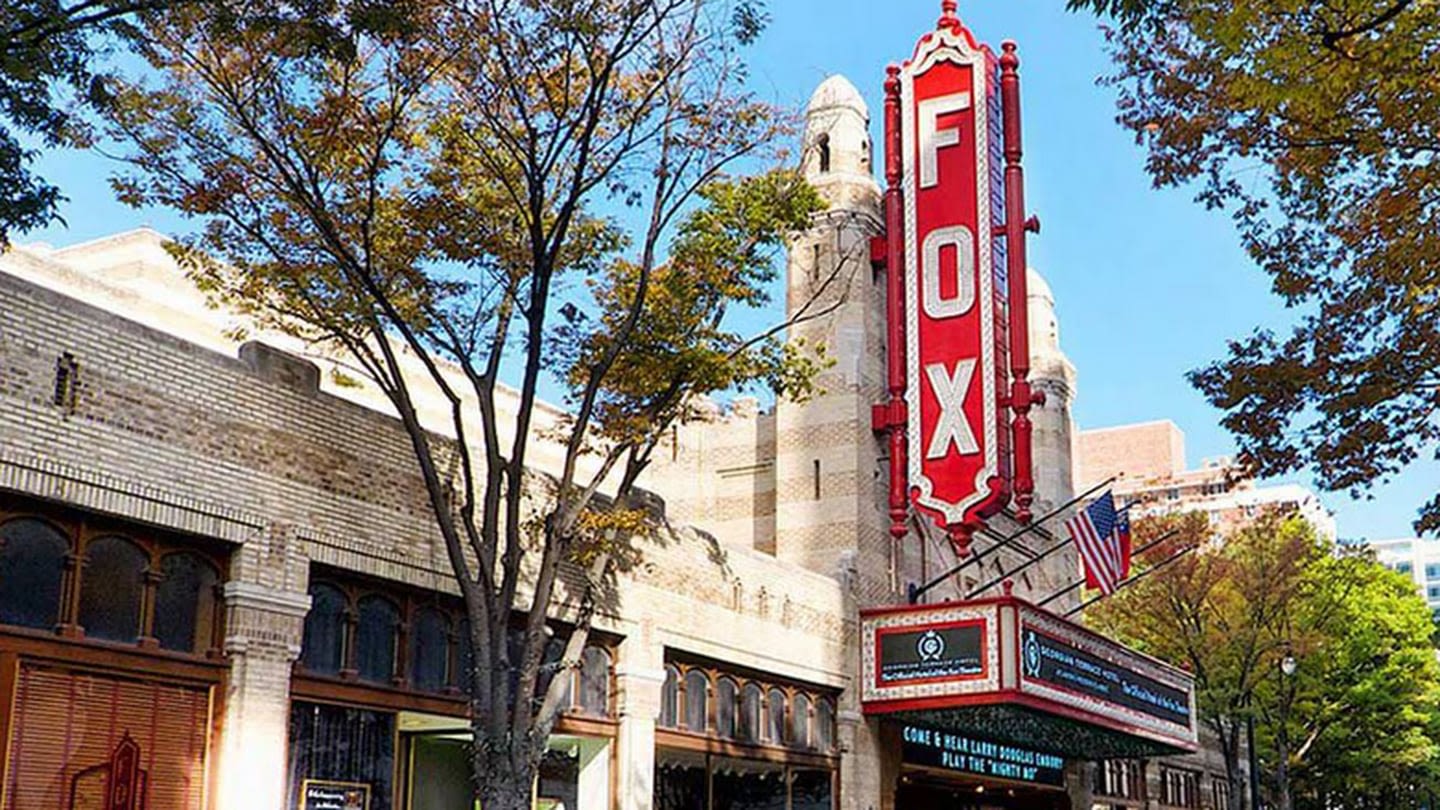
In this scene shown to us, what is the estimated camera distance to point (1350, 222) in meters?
19.2

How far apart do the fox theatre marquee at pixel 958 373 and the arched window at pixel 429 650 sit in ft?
36.0

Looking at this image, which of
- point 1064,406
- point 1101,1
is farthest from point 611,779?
point 1064,406

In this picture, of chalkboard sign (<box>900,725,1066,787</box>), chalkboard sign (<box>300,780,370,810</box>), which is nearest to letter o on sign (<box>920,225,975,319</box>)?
chalkboard sign (<box>900,725,1066,787</box>)

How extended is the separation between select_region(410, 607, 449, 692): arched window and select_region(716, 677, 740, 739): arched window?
7.25 metres

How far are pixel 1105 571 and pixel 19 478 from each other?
24932mm

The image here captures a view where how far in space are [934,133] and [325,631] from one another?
53.8ft

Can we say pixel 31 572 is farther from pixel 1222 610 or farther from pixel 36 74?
pixel 1222 610

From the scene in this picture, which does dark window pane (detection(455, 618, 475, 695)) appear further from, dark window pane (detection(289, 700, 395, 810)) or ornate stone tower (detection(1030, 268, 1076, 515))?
ornate stone tower (detection(1030, 268, 1076, 515))

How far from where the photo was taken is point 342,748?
64.0 feet

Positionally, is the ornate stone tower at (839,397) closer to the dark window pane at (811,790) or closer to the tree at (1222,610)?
the dark window pane at (811,790)

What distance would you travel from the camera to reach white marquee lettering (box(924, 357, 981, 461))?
96.3 ft

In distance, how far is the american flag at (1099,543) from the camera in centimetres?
3478

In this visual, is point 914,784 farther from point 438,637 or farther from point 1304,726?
point 1304,726

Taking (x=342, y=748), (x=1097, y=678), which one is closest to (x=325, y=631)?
(x=342, y=748)
